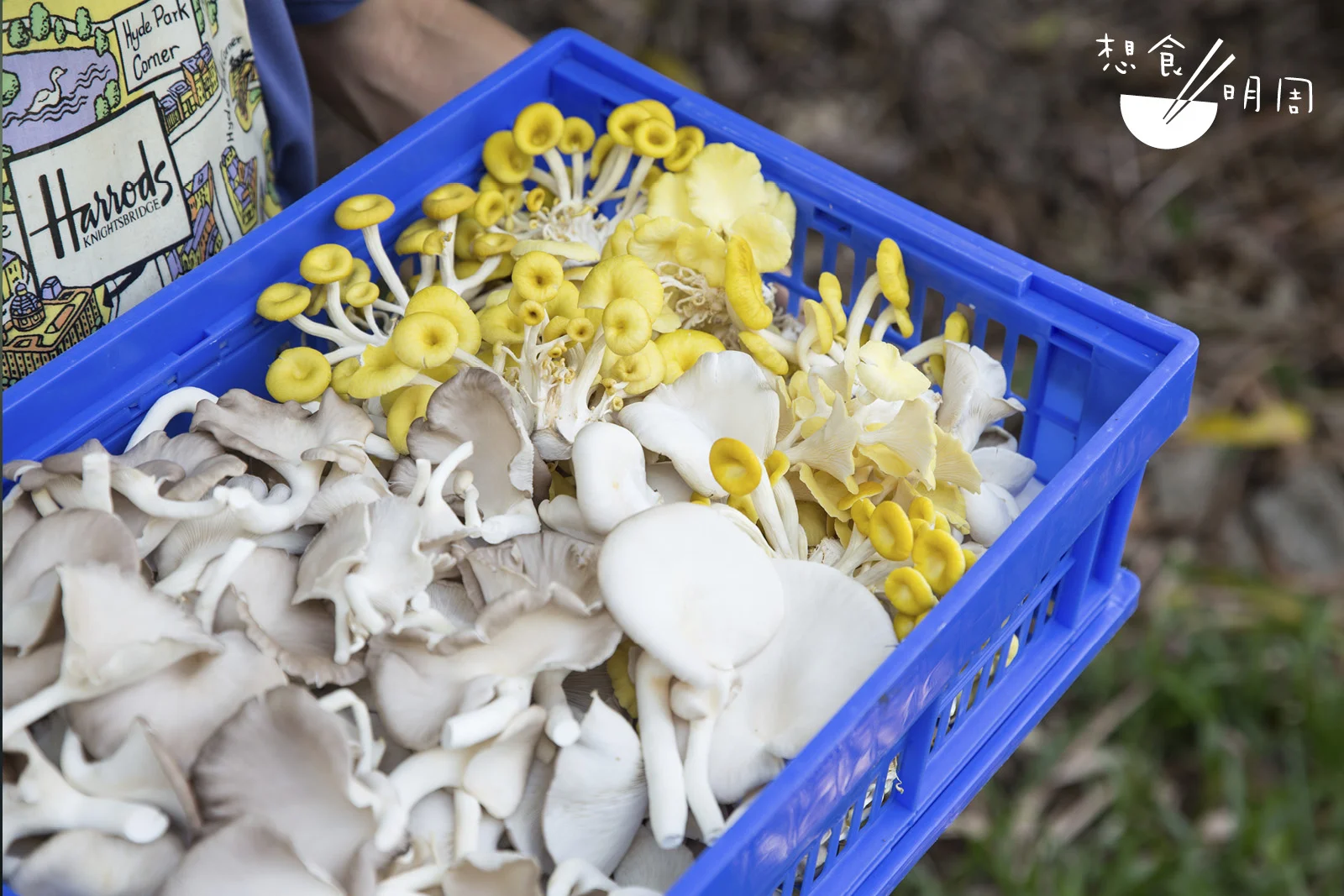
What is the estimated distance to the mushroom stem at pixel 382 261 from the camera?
0.90 meters

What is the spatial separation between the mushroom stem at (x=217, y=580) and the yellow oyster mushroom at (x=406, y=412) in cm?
16

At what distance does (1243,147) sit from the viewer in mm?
1946

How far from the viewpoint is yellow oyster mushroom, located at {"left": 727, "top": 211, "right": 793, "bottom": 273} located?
895mm

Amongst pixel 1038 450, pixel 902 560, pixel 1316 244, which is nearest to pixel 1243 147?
pixel 1316 244

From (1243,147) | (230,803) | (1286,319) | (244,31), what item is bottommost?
(1286,319)

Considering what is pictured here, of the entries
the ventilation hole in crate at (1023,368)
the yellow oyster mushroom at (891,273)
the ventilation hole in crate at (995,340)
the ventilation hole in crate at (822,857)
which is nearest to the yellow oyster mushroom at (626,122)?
the yellow oyster mushroom at (891,273)

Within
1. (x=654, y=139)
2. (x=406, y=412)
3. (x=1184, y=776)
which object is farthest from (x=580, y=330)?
(x=1184, y=776)

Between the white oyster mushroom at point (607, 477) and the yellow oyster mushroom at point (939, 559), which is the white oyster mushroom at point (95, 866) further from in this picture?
the yellow oyster mushroom at point (939, 559)

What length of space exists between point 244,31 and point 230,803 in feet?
2.11

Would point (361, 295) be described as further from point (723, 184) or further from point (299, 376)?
point (723, 184)

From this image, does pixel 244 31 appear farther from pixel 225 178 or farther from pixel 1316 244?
pixel 1316 244

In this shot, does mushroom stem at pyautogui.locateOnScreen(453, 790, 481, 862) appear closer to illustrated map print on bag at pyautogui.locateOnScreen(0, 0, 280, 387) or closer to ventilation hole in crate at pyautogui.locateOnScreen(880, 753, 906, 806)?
ventilation hole in crate at pyautogui.locateOnScreen(880, 753, 906, 806)

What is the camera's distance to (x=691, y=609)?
2.19ft

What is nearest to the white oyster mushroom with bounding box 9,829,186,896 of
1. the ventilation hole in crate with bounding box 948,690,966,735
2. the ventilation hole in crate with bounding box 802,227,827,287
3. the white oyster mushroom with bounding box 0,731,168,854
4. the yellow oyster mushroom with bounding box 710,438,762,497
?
the white oyster mushroom with bounding box 0,731,168,854
